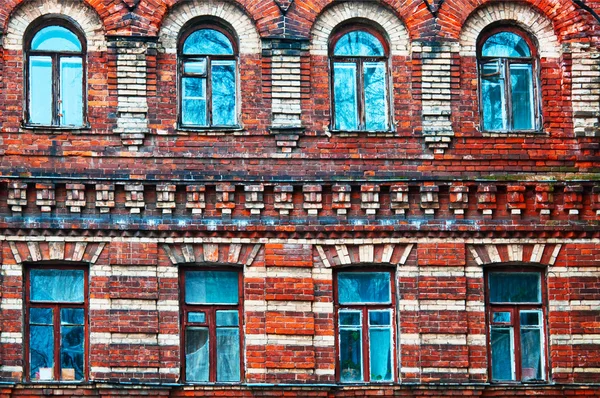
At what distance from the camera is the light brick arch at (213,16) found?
854 inches

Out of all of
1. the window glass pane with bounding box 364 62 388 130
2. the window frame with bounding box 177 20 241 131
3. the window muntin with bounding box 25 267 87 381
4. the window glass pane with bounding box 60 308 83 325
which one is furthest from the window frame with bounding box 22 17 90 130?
the window glass pane with bounding box 364 62 388 130

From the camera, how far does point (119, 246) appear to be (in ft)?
69.0

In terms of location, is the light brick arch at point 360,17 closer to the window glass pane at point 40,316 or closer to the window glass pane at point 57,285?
the window glass pane at point 57,285

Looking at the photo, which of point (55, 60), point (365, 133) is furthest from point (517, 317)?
point (55, 60)

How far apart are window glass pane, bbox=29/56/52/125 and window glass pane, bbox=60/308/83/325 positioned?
276 centimetres

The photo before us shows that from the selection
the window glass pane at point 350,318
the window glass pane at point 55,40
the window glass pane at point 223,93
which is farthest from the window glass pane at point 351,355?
the window glass pane at point 55,40

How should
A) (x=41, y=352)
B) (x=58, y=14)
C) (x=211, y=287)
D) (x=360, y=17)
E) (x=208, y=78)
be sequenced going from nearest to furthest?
(x=41, y=352), (x=211, y=287), (x=58, y=14), (x=208, y=78), (x=360, y=17)

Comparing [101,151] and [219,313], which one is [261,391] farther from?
[101,151]

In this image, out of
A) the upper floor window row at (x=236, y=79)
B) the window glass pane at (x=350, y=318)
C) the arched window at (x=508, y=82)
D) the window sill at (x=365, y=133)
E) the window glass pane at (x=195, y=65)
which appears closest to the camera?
Result: the window glass pane at (x=350, y=318)

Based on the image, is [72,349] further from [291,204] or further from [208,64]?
[208,64]

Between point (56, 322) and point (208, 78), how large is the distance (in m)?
4.23

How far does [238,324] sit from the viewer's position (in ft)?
69.9

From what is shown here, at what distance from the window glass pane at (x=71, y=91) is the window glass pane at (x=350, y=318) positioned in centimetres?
476

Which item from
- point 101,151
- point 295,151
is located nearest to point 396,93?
point 295,151
